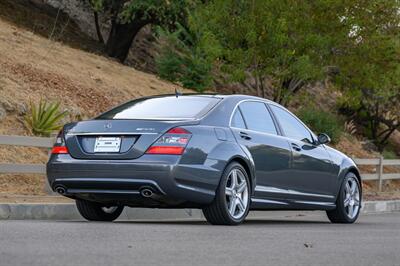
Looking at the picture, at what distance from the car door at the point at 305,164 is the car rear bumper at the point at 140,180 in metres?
1.70

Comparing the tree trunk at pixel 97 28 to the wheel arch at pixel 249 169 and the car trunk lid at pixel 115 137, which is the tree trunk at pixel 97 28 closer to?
the wheel arch at pixel 249 169

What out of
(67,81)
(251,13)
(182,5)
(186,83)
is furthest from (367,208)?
(182,5)

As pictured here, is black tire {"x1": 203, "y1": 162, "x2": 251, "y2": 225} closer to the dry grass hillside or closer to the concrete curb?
the concrete curb

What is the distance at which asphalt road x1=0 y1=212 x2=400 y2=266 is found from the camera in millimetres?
6910

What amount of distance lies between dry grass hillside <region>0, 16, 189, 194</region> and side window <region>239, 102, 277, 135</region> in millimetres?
4913

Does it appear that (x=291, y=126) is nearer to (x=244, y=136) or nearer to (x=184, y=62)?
(x=244, y=136)

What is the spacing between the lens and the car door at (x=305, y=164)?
1161 cm

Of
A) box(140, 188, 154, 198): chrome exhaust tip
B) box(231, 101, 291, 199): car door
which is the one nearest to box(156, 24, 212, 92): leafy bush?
box(231, 101, 291, 199): car door

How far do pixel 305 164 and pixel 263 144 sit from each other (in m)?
1.06

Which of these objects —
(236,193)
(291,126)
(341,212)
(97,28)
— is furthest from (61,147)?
(97,28)

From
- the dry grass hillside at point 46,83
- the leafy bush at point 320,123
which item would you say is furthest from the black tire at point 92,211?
the leafy bush at point 320,123

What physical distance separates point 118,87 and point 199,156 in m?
13.2

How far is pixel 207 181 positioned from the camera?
32.6 ft

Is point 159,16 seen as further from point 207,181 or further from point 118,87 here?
point 207,181
